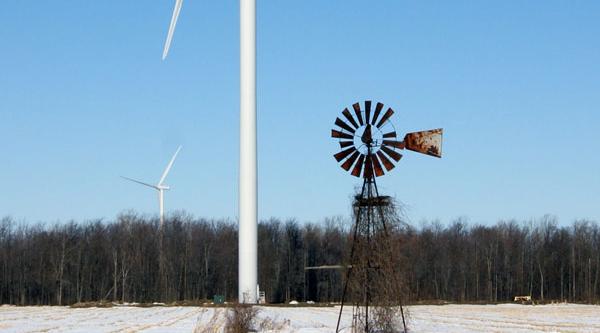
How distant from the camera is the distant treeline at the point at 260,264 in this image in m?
78.9

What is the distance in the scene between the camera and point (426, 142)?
838 inches

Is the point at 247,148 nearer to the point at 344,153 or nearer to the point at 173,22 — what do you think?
the point at 173,22

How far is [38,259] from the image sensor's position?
8119cm

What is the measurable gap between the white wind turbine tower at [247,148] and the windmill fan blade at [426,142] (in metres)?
19.8

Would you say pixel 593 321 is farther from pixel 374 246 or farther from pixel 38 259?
pixel 38 259

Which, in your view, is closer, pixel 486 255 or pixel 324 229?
pixel 486 255

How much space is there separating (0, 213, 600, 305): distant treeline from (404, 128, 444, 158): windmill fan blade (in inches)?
2180

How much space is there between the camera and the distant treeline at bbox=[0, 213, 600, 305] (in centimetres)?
7894

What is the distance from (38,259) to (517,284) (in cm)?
Answer: 4413

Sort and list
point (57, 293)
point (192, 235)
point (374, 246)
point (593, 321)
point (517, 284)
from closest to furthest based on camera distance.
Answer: point (374, 246) → point (593, 321) → point (57, 293) → point (517, 284) → point (192, 235)

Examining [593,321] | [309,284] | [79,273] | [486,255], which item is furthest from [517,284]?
[593,321]

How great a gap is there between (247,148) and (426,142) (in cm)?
2001

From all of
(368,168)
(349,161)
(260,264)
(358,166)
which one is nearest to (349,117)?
(349,161)

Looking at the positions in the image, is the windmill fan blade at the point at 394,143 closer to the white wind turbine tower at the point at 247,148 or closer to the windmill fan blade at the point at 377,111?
the windmill fan blade at the point at 377,111
